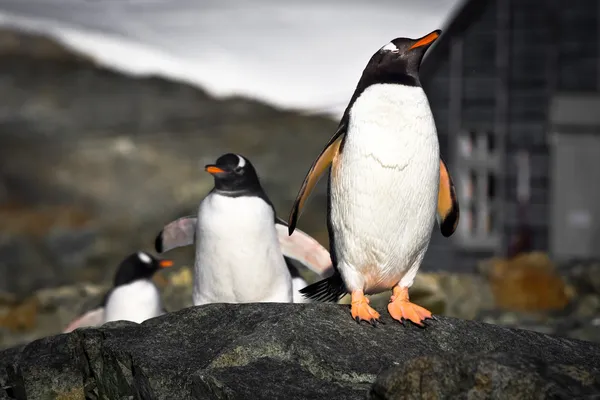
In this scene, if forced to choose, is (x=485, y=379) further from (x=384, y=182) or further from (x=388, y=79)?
(x=388, y=79)

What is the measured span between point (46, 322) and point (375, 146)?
189 inches

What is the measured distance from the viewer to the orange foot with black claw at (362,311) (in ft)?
9.81

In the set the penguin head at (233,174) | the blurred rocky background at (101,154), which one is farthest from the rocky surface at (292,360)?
the blurred rocky background at (101,154)

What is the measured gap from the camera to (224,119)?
43.2 ft

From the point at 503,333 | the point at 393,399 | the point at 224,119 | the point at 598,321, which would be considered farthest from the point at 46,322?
Result: the point at 224,119

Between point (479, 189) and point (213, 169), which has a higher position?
point (213, 169)

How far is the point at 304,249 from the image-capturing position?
390cm

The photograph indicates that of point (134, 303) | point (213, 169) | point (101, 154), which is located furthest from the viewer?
point (101, 154)

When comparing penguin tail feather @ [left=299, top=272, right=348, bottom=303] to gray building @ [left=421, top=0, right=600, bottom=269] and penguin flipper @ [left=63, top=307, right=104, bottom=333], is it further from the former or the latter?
gray building @ [left=421, top=0, right=600, bottom=269]

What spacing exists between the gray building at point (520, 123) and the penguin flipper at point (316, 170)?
5738mm

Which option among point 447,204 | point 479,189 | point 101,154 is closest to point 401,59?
point 447,204

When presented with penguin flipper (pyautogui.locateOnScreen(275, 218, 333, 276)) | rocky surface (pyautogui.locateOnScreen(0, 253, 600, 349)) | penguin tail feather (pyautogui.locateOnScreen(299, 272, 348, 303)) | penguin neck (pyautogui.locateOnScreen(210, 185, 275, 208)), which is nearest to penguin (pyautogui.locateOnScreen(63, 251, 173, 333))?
penguin flipper (pyautogui.locateOnScreen(275, 218, 333, 276))

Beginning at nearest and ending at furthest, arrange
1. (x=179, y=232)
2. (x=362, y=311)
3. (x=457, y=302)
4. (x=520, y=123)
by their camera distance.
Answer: (x=362, y=311), (x=179, y=232), (x=457, y=302), (x=520, y=123)

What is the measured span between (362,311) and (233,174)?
2.76 ft
